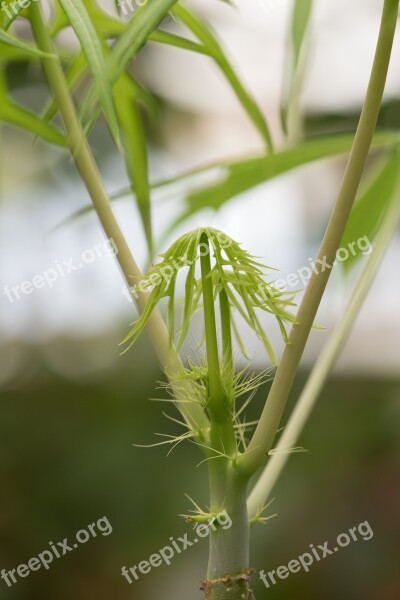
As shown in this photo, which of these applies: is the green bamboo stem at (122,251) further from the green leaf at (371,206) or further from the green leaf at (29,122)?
the green leaf at (371,206)

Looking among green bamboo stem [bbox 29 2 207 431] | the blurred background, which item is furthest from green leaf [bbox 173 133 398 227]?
the blurred background

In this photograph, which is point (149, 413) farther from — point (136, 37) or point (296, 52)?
point (136, 37)

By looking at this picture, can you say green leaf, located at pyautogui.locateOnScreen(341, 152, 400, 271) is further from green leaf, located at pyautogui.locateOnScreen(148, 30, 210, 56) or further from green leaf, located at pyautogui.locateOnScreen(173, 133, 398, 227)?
green leaf, located at pyautogui.locateOnScreen(148, 30, 210, 56)

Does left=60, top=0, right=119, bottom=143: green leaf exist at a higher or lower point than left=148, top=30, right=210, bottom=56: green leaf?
lower

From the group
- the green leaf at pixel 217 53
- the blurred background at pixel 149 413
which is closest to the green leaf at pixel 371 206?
the green leaf at pixel 217 53

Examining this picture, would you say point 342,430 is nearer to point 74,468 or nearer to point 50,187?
point 74,468

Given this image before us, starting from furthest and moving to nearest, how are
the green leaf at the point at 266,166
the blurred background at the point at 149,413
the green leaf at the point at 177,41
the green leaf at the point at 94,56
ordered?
the blurred background at the point at 149,413, the green leaf at the point at 266,166, the green leaf at the point at 177,41, the green leaf at the point at 94,56

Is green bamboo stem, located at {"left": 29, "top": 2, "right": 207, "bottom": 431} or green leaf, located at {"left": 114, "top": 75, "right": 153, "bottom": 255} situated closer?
green bamboo stem, located at {"left": 29, "top": 2, "right": 207, "bottom": 431}

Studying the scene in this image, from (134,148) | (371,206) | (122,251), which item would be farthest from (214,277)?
(371,206)
